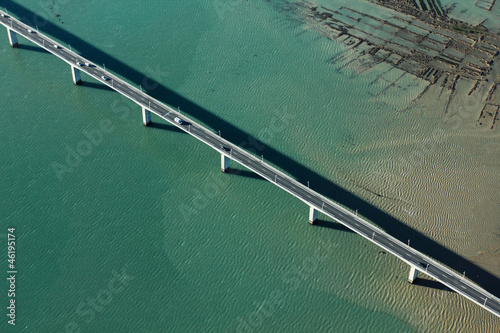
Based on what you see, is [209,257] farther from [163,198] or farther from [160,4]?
[160,4]

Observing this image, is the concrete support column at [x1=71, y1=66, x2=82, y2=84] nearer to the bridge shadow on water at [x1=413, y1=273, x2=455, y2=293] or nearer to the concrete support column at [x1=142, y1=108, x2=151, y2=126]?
the concrete support column at [x1=142, y1=108, x2=151, y2=126]

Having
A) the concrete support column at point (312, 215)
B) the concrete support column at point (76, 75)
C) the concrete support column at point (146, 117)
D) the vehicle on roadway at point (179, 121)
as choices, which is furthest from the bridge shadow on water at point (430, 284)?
the concrete support column at point (76, 75)

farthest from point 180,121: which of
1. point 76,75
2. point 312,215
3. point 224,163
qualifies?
point 312,215

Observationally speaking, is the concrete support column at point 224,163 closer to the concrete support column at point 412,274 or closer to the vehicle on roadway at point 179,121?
the vehicle on roadway at point 179,121

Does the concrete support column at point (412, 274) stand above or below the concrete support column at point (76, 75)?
below

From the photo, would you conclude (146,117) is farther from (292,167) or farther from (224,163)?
(292,167)

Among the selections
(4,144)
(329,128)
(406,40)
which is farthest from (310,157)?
→ (4,144)

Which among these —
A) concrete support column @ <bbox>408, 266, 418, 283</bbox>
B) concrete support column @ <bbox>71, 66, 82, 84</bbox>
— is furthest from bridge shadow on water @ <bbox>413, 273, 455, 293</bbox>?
concrete support column @ <bbox>71, 66, 82, 84</bbox>
